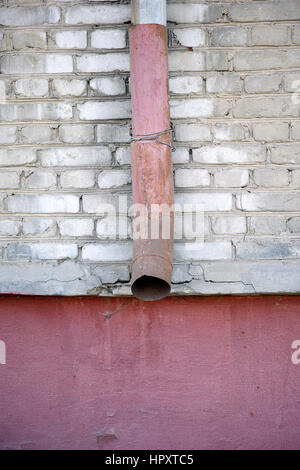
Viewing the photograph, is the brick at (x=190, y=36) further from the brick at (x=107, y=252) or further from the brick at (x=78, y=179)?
the brick at (x=107, y=252)

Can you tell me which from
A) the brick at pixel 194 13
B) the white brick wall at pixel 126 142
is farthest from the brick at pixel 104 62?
the brick at pixel 194 13

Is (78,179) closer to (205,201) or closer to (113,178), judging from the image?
(113,178)

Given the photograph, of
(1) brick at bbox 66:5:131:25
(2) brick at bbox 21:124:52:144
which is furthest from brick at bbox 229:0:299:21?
(2) brick at bbox 21:124:52:144

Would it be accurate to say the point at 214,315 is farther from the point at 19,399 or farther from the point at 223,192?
the point at 19,399

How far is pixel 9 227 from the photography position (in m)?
1.88

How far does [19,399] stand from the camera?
75.4 inches

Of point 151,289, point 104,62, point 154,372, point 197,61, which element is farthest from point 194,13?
point 154,372

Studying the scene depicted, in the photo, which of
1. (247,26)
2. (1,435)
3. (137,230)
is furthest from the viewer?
(1,435)

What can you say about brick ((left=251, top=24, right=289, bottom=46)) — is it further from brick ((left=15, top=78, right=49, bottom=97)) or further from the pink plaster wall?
the pink plaster wall

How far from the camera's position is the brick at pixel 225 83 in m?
1.81

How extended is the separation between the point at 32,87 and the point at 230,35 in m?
0.85

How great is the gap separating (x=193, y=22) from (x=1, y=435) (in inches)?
77.4

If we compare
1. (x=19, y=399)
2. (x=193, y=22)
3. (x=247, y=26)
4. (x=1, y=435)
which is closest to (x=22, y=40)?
(x=193, y=22)

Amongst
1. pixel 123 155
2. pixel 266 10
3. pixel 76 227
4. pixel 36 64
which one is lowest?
pixel 76 227
